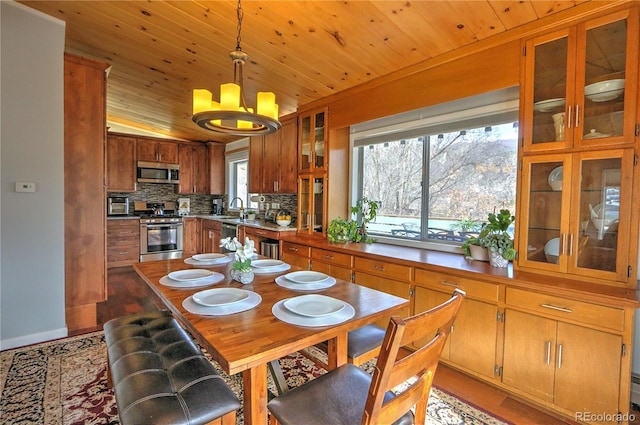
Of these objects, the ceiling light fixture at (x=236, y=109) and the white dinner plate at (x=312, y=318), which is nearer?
the white dinner plate at (x=312, y=318)

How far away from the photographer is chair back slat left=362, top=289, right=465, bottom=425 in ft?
2.67

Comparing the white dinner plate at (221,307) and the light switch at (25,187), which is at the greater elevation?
the light switch at (25,187)

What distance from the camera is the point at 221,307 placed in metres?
1.31

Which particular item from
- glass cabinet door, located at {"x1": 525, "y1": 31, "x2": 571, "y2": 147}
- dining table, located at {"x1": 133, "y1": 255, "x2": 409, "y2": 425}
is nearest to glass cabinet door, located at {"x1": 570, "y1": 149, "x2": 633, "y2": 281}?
glass cabinet door, located at {"x1": 525, "y1": 31, "x2": 571, "y2": 147}

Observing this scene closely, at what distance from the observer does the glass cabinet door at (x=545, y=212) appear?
5.97ft

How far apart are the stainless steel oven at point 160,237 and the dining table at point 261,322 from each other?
401cm

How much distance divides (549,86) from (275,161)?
10.2ft

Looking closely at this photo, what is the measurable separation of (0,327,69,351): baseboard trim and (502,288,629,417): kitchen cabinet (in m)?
3.50

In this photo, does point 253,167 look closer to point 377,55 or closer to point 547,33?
point 377,55

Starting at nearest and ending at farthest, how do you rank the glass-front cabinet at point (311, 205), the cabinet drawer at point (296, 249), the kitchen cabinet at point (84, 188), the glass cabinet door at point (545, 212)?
the glass cabinet door at point (545, 212), the kitchen cabinet at point (84, 188), the cabinet drawer at point (296, 249), the glass-front cabinet at point (311, 205)

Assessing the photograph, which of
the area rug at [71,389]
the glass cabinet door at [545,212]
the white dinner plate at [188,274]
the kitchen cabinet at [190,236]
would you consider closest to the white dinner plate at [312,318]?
the white dinner plate at [188,274]

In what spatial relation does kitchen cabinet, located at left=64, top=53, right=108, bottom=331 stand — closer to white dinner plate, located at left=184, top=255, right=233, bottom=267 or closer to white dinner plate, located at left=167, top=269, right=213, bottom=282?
white dinner plate, located at left=184, top=255, right=233, bottom=267

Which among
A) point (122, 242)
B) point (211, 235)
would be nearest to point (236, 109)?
point (211, 235)

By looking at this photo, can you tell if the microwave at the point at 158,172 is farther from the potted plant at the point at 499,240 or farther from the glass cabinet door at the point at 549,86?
the glass cabinet door at the point at 549,86
